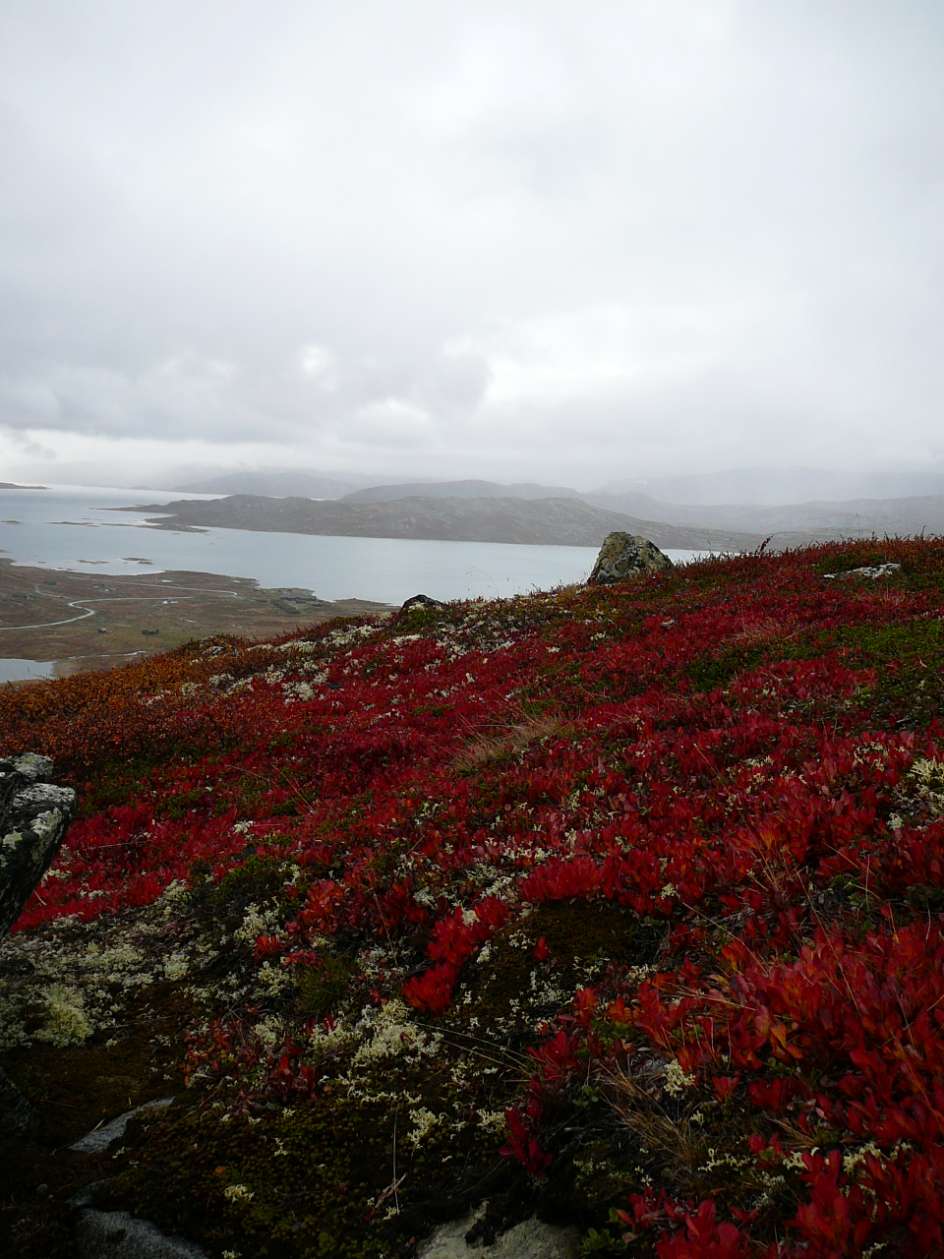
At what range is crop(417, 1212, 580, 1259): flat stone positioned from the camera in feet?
9.55

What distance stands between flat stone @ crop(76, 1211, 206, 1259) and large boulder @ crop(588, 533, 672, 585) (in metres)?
24.6

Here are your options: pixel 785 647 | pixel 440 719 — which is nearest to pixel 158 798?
pixel 440 719

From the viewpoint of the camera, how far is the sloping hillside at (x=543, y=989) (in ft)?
9.67

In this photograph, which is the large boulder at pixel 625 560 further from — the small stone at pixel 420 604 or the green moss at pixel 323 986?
the green moss at pixel 323 986

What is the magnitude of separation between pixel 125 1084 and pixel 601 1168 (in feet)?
12.1

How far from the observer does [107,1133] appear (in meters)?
4.20

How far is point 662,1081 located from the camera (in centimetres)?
346

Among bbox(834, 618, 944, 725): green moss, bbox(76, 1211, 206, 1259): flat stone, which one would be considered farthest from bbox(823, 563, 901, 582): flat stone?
bbox(76, 1211, 206, 1259): flat stone

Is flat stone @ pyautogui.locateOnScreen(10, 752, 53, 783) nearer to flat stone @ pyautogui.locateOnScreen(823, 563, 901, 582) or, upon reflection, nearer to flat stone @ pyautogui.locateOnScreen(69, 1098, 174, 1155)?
flat stone @ pyautogui.locateOnScreen(69, 1098, 174, 1155)

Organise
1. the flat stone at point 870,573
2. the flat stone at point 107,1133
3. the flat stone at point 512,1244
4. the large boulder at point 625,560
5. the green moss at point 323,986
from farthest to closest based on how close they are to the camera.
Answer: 1. the large boulder at point 625,560
2. the flat stone at point 870,573
3. the green moss at point 323,986
4. the flat stone at point 107,1133
5. the flat stone at point 512,1244

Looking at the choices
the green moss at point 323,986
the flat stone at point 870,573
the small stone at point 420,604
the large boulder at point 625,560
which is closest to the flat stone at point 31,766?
the green moss at point 323,986

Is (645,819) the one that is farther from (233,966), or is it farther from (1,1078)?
(1,1078)

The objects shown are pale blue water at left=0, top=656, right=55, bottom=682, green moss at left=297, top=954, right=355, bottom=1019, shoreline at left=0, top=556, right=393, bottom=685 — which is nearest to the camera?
green moss at left=297, top=954, right=355, bottom=1019

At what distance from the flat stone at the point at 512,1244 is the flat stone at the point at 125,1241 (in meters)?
1.27
